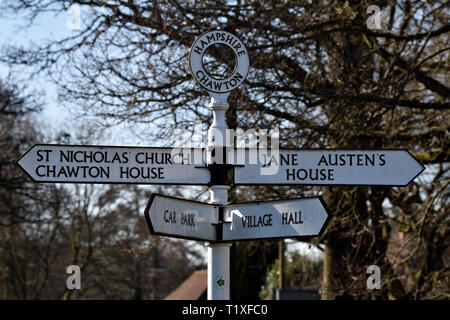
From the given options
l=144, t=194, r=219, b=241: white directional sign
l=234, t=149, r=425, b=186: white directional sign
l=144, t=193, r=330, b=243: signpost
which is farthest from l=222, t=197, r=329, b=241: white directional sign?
l=234, t=149, r=425, b=186: white directional sign

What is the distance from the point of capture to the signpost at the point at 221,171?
4.56 meters

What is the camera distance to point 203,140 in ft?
35.1

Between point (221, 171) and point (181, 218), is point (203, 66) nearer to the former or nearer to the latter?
point (221, 171)

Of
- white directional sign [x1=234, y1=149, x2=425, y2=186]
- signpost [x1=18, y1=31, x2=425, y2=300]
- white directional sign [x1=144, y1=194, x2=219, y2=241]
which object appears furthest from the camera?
white directional sign [x1=234, y1=149, x2=425, y2=186]

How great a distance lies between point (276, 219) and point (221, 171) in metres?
0.49

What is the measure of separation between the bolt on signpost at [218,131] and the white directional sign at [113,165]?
11 cm

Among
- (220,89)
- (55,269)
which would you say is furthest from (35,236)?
(220,89)

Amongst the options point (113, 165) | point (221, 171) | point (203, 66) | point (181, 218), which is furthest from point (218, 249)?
point (203, 66)

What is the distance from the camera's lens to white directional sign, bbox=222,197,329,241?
14.5 feet

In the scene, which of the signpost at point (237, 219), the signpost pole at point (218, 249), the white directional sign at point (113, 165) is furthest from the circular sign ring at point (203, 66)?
the signpost at point (237, 219)

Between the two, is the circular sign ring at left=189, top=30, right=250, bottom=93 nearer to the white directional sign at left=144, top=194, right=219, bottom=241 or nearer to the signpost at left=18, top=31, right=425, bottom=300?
the signpost at left=18, top=31, right=425, bottom=300

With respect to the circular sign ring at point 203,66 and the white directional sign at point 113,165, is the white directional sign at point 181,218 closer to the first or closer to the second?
the white directional sign at point 113,165

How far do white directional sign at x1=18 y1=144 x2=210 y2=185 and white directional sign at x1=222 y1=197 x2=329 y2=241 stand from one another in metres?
0.33

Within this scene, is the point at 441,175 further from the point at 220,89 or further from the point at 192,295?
the point at 192,295
